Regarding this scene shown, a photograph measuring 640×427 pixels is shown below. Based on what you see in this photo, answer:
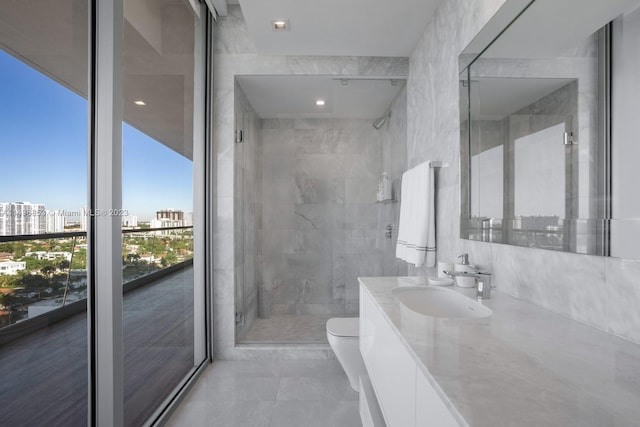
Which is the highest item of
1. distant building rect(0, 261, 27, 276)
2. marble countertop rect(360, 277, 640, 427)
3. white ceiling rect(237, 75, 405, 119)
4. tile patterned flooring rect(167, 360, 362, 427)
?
white ceiling rect(237, 75, 405, 119)

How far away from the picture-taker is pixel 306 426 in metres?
1.69

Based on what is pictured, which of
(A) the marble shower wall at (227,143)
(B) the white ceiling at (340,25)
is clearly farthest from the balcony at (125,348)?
(B) the white ceiling at (340,25)

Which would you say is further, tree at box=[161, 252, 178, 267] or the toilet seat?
the toilet seat

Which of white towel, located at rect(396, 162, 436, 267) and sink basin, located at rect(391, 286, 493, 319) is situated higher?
white towel, located at rect(396, 162, 436, 267)

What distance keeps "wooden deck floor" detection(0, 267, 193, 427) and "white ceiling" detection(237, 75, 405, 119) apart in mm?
1555

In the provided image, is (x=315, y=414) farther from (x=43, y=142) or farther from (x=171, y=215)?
(x=43, y=142)

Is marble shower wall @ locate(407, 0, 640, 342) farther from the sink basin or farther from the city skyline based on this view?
the city skyline

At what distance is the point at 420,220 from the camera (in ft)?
6.57

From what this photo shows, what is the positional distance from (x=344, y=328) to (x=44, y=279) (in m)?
1.58

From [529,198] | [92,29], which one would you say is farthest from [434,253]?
[92,29]

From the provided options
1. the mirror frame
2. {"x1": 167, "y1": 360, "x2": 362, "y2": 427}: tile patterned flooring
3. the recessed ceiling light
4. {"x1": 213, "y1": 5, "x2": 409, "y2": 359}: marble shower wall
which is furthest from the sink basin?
the recessed ceiling light

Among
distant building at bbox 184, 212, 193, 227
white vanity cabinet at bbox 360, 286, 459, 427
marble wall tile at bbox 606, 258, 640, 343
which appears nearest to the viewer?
white vanity cabinet at bbox 360, 286, 459, 427

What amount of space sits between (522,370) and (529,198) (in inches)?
29.2

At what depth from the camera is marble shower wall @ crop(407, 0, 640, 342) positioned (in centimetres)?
84
